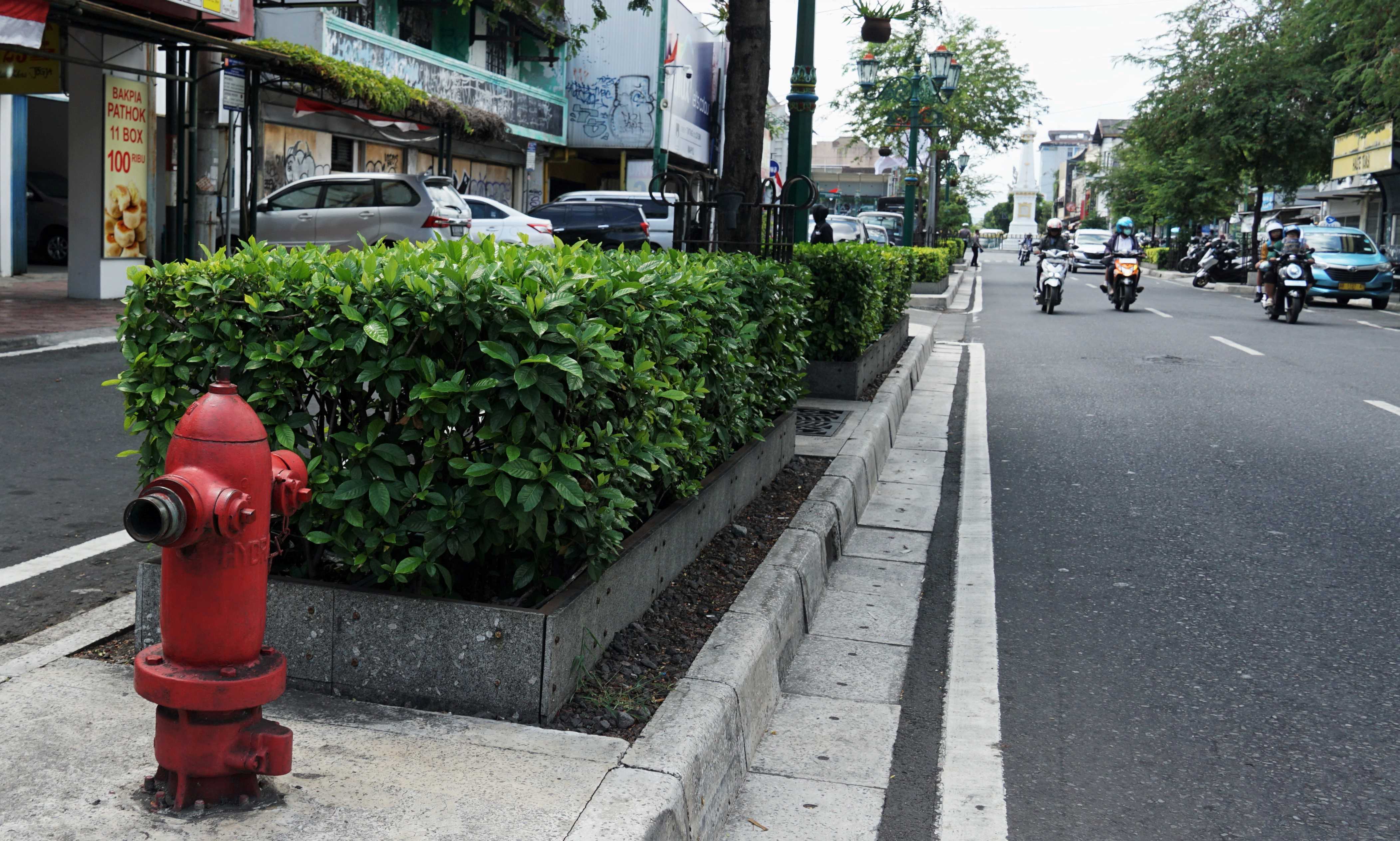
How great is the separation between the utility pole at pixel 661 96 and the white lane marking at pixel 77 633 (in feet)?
97.9

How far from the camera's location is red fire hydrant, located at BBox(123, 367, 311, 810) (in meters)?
2.62

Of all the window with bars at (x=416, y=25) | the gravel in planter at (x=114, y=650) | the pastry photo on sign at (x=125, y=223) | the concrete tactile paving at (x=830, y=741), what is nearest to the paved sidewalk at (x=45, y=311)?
the pastry photo on sign at (x=125, y=223)

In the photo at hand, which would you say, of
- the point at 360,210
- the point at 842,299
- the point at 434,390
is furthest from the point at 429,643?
the point at 360,210

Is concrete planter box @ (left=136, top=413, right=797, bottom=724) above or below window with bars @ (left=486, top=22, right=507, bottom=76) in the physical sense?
below

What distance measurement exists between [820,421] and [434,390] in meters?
5.62

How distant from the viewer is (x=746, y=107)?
8.96 m

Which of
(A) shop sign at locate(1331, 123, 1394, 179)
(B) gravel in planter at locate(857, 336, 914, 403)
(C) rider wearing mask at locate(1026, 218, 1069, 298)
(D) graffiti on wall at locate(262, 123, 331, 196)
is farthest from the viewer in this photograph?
(A) shop sign at locate(1331, 123, 1394, 179)

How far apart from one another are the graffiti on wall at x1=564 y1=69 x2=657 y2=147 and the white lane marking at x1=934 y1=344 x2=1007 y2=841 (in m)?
28.4

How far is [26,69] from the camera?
15.6 m

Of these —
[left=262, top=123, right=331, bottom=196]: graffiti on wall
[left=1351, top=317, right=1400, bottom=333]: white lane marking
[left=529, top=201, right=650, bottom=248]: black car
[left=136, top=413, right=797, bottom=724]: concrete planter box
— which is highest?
[left=262, top=123, right=331, bottom=196]: graffiti on wall

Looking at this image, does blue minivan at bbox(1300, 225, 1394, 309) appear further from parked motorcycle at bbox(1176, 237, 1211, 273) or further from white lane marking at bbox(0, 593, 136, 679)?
white lane marking at bbox(0, 593, 136, 679)

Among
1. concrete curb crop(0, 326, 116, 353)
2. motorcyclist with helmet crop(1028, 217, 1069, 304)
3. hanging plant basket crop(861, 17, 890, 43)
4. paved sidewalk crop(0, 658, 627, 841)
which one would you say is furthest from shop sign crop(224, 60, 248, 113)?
paved sidewalk crop(0, 658, 627, 841)

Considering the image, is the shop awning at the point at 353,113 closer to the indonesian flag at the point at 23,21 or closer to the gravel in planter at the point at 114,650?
the indonesian flag at the point at 23,21

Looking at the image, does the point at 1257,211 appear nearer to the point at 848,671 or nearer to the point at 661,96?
the point at 661,96
